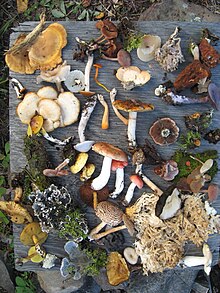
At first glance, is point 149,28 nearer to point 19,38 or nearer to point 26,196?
point 19,38

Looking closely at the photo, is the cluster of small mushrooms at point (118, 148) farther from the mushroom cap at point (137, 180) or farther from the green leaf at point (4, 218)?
the green leaf at point (4, 218)

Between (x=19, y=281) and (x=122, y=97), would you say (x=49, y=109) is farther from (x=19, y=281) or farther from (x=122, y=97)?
(x=19, y=281)

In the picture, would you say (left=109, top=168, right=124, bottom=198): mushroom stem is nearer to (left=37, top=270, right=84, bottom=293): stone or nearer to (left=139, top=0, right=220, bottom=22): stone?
(left=37, top=270, right=84, bottom=293): stone

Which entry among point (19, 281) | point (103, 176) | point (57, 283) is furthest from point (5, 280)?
point (103, 176)

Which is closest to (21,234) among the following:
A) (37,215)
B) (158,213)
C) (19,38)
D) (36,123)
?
(37,215)

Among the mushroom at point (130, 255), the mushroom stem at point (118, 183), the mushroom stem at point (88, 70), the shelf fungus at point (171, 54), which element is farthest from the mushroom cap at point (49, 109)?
the mushroom at point (130, 255)

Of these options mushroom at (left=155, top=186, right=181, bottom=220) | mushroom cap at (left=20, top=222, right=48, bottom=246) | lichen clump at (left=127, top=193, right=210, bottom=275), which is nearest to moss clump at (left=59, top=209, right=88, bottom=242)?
mushroom cap at (left=20, top=222, right=48, bottom=246)
